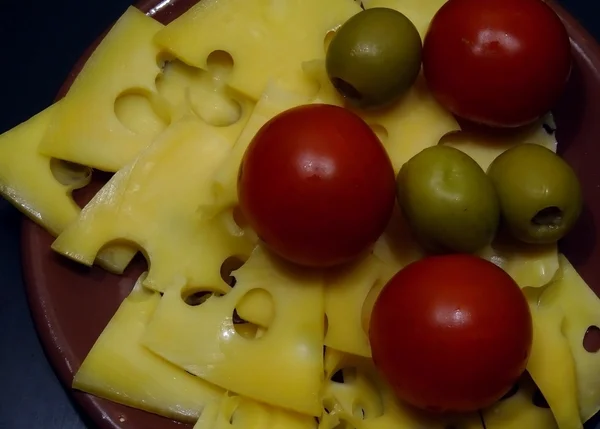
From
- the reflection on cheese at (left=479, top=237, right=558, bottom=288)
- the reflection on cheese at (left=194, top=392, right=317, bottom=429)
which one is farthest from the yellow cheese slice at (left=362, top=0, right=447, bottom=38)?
the reflection on cheese at (left=194, top=392, right=317, bottom=429)

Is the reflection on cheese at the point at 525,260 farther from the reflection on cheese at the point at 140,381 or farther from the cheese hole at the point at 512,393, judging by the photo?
the reflection on cheese at the point at 140,381

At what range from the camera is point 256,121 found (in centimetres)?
117

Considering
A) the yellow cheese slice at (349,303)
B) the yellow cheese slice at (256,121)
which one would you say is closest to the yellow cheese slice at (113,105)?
the yellow cheese slice at (256,121)

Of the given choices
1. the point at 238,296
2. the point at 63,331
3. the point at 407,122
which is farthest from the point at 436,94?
the point at 63,331

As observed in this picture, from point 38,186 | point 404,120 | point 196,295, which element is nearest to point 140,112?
point 38,186

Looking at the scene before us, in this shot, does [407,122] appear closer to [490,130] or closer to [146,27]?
[490,130]

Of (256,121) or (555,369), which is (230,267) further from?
(555,369)

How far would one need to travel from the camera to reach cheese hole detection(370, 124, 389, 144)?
121cm

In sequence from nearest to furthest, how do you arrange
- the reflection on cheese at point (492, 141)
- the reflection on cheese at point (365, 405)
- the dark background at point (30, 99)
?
1. the reflection on cheese at point (365, 405)
2. the reflection on cheese at point (492, 141)
3. the dark background at point (30, 99)

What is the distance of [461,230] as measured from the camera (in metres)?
1.08

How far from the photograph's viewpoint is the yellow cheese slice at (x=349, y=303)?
1.11m

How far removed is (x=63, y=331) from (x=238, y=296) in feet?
0.86

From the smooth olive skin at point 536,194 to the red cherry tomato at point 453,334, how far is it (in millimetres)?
93

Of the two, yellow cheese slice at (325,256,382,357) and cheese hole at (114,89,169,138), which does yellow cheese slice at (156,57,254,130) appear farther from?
yellow cheese slice at (325,256,382,357)
